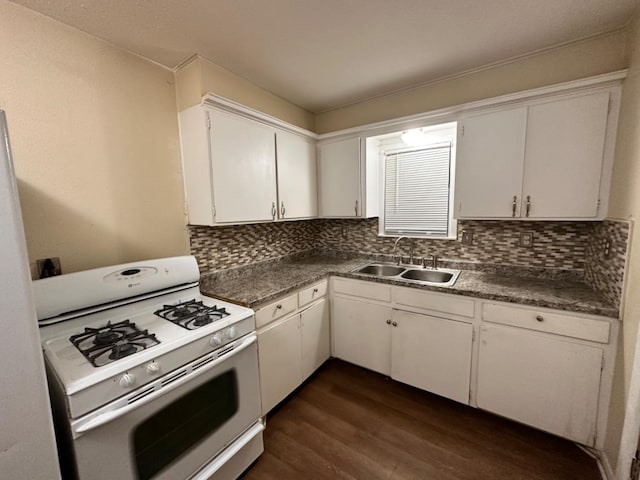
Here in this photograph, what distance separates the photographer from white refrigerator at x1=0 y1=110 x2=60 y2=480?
699mm

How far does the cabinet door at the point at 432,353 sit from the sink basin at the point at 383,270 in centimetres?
52

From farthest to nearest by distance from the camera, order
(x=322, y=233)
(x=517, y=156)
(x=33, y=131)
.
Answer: (x=322, y=233) < (x=517, y=156) < (x=33, y=131)

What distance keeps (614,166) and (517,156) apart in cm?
47

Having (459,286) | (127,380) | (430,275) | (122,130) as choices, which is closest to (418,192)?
(430,275)

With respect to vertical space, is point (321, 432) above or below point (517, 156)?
below

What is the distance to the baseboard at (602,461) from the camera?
1.35 metres

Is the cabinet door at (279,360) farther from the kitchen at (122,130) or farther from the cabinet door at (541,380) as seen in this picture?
the cabinet door at (541,380)

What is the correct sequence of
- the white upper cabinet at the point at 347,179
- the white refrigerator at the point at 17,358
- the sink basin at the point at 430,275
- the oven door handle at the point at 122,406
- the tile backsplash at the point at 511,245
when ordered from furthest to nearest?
the white upper cabinet at the point at 347,179, the sink basin at the point at 430,275, the tile backsplash at the point at 511,245, the oven door handle at the point at 122,406, the white refrigerator at the point at 17,358

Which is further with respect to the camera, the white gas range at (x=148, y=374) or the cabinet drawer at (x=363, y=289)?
the cabinet drawer at (x=363, y=289)

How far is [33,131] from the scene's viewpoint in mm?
1270

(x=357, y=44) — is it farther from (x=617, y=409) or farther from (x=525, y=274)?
(x=617, y=409)

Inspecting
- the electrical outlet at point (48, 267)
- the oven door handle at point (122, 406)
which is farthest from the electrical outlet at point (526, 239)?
the electrical outlet at point (48, 267)

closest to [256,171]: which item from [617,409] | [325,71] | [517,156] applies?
→ [325,71]

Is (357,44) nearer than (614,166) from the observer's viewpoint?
No
